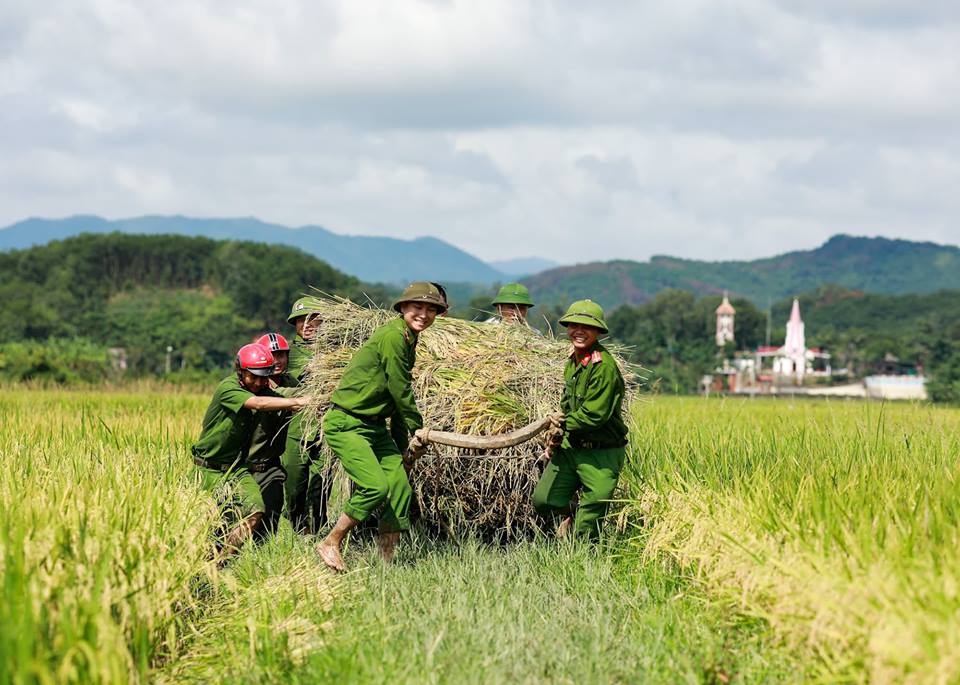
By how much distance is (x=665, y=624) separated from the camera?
500 cm

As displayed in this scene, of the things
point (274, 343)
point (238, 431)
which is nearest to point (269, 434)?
point (238, 431)

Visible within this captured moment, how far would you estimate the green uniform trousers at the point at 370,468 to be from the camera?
6.09 metres

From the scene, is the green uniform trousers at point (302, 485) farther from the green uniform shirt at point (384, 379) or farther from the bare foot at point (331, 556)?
the green uniform shirt at point (384, 379)

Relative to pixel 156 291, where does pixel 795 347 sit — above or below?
below

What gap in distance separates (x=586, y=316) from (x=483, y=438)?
1030mm

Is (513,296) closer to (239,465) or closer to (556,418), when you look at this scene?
(556,418)

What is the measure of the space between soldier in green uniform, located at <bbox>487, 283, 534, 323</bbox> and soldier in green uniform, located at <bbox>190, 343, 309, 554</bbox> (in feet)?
6.40

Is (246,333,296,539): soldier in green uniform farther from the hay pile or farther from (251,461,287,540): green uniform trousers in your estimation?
the hay pile

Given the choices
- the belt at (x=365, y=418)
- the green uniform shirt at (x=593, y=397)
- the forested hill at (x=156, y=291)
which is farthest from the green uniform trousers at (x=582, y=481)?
the forested hill at (x=156, y=291)

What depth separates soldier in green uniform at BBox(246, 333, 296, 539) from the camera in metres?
7.01

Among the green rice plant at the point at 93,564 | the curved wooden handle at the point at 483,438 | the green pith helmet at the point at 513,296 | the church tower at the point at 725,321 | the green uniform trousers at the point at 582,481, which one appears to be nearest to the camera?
the green rice plant at the point at 93,564

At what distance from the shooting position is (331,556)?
6.14 metres

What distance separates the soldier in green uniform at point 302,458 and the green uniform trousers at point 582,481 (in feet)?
5.26

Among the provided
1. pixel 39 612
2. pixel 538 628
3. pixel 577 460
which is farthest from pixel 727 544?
pixel 39 612
